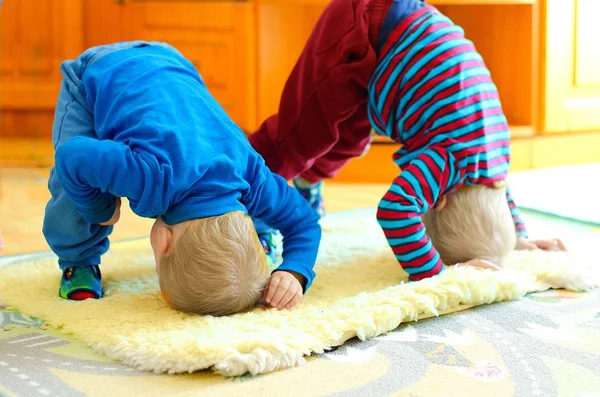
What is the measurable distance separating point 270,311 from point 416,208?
300 mm

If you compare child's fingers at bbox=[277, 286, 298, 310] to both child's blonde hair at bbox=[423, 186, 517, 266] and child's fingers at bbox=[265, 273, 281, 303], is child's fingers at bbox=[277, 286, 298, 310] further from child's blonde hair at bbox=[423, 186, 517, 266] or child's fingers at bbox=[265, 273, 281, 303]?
child's blonde hair at bbox=[423, 186, 517, 266]

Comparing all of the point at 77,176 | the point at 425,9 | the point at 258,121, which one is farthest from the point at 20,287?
the point at 258,121

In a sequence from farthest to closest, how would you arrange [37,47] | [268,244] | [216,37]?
[37,47] < [216,37] < [268,244]

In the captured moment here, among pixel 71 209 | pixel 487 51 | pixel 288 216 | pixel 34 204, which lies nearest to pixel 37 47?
pixel 34 204

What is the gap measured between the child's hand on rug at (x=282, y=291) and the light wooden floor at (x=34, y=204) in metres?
0.64

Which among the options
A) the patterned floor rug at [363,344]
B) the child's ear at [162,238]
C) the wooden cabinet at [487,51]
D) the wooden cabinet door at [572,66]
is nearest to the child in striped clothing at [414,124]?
the patterned floor rug at [363,344]

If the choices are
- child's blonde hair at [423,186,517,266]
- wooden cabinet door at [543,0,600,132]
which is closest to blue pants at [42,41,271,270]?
child's blonde hair at [423,186,517,266]

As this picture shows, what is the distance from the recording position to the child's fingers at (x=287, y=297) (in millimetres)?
1165

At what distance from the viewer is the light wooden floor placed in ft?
5.63

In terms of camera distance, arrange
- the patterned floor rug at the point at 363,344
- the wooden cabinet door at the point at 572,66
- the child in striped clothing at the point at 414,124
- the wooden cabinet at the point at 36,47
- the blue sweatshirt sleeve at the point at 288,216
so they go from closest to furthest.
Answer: the patterned floor rug at the point at 363,344 → the blue sweatshirt sleeve at the point at 288,216 → the child in striped clothing at the point at 414,124 → the wooden cabinet door at the point at 572,66 → the wooden cabinet at the point at 36,47

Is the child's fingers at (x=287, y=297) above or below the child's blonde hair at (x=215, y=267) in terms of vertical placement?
below

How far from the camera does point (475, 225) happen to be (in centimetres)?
133

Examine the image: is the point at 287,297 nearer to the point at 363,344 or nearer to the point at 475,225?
the point at 363,344

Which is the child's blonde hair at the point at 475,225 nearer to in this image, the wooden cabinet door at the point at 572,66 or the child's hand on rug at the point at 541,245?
the child's hand on rug at the point at 541,245
